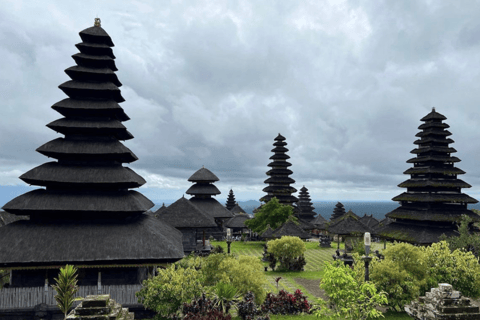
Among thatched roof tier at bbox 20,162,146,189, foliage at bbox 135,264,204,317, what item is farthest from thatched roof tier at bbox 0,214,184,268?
thatched roof tier at bbox 20,162,146,189

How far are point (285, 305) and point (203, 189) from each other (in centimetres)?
3519

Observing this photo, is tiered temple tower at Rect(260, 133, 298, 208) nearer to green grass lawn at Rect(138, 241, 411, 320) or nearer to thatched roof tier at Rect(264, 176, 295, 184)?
thatched roof tier at Rect(264, 176, 295, 184)

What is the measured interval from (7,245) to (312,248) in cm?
4242

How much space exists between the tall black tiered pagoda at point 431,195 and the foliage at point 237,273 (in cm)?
2567

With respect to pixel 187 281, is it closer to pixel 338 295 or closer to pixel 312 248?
pixel 338 295

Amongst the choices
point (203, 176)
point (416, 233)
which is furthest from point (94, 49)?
point (416, 233)

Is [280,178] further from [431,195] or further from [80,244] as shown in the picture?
[80,244]

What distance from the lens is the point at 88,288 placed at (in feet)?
60.2

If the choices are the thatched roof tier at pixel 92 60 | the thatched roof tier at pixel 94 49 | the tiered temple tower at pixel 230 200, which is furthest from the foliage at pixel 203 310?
the tiered temple tower at pixel 230 200

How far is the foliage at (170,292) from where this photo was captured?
17.0 m

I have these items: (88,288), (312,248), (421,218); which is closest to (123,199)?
(88,288)

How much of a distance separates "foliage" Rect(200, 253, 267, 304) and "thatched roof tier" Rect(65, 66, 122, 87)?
17207 millimetres

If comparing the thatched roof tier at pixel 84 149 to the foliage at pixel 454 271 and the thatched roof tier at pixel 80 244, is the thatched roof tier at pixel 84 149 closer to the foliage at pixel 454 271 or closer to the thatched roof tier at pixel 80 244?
the thatched roof tier at pixel 80 244

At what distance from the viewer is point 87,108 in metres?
23.4
